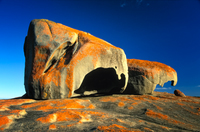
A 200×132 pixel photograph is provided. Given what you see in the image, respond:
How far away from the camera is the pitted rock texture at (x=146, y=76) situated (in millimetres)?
8820

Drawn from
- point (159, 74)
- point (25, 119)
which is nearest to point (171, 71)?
point (159, 74)

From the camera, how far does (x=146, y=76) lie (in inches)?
351

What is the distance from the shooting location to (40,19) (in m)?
6.89

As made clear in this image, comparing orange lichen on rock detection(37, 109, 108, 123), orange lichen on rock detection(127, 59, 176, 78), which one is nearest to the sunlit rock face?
orange lichen on rock detection(127, 59, 176, 78)

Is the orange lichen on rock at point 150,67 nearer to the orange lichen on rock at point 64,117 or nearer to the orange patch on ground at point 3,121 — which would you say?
the orange lichen on rock at point 64,117

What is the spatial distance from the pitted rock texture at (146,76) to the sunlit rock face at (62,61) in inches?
81.1

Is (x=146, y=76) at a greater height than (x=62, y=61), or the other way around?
(x=62, y=61)

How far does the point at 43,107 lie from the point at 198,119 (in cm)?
448

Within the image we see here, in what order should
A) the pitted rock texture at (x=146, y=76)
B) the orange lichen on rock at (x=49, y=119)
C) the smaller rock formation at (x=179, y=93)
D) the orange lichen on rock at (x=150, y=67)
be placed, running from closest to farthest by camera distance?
the orange lichen on rock at (x=49, y=119) → the pitted rock texture at (x=146, y=76) → the orange lichen on rock at (x=150, y=67) → the smaller rock formation at (x=179, y=93)

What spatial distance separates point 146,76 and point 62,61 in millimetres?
5386

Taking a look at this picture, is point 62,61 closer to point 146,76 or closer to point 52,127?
point 52,127

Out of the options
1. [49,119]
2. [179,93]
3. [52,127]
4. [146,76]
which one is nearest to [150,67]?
[146,76]

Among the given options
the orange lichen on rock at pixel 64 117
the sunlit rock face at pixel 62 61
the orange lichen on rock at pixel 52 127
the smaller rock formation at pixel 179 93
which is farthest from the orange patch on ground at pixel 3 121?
the smaller rock formation at pixel 179 93

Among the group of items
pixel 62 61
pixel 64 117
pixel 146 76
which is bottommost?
pixel 64 117
